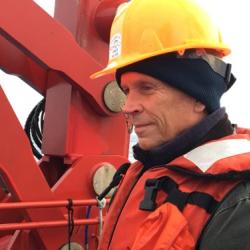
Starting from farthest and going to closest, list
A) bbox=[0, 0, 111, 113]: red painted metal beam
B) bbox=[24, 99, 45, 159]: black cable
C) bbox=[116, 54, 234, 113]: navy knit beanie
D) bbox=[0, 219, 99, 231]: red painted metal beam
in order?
bbox=[24, 99, 45, 159]: black cable → bbox=[0, 0, 111, 113]: red painted metal beam → bbox=[0, 219, 99, 231]: red painted metal beam → bbox=[116, 54, 234, 113]: navy knit beanie

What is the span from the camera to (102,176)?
301cm

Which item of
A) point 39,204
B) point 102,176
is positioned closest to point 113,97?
point 102,176

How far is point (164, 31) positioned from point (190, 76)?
0.19 m

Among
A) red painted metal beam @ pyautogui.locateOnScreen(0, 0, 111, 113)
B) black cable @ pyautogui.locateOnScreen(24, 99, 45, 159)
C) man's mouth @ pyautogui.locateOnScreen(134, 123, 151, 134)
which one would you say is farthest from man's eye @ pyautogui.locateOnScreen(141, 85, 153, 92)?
black cable @ pyautogui.locateOnScreen(24, 99, 45, 159)

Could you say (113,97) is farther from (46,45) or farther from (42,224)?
(42,224)

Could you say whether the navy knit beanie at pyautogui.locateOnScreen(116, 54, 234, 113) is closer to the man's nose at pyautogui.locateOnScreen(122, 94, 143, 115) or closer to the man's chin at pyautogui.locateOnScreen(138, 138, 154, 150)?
the man's nose at pyautogui.locateOnScreen(122, 94, 143, 115)

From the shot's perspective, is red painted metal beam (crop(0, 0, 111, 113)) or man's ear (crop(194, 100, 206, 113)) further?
red painted metal beam (crop(0, 0, 111, 113))

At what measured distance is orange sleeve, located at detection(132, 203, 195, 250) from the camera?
4.25 ft

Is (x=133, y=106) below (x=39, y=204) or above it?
above

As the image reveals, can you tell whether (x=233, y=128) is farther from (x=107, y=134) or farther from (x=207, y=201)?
(x=107, y=134)

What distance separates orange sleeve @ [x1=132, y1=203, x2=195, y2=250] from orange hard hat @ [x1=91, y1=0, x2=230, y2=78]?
1.67 feet

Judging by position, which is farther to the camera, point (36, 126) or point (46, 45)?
point (36, 126)

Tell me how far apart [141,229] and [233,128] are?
47cm

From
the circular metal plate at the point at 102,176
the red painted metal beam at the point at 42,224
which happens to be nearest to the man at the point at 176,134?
the red painted metal beam at the point at 42,224
